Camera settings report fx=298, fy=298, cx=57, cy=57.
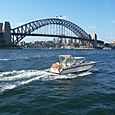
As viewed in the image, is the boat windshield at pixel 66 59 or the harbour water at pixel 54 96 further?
the boat windshield at pixel 66 59

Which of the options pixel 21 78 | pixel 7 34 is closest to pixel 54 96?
pixel 21 78

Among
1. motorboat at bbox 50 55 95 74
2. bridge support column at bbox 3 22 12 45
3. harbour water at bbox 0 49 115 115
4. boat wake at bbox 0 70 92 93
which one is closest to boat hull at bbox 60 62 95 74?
motorboat at bbox 50 55 95 74

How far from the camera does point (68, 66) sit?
110ft

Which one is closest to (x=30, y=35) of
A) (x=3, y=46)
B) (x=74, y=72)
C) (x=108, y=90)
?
(x=3, y=46)

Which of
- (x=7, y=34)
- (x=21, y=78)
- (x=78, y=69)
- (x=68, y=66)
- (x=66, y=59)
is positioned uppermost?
(x=7, y=34)

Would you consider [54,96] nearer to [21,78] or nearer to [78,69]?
[21,78]

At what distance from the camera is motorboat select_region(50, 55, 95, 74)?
106 feet

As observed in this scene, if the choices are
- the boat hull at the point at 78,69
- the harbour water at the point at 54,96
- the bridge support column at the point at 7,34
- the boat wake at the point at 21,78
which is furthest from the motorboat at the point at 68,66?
the bridge support column at the point at 7,34

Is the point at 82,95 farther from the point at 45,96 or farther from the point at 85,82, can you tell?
the point at 85,82

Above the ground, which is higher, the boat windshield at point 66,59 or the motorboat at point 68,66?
the boat windshield at point 66,59

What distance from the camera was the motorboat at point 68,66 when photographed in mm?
32344

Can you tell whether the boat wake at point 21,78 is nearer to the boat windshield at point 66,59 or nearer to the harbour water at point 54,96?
the harbour water at point 54,96

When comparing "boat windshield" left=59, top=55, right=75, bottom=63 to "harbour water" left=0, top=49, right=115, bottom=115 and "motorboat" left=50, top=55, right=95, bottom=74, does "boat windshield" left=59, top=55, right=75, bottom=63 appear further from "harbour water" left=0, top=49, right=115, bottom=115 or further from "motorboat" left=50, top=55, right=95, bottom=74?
"harbour water" left=0, top=49, right=115, bottom=115

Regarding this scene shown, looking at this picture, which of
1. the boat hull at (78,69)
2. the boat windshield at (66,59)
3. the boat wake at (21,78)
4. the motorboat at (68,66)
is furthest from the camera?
the boat windshield at (66,59)
